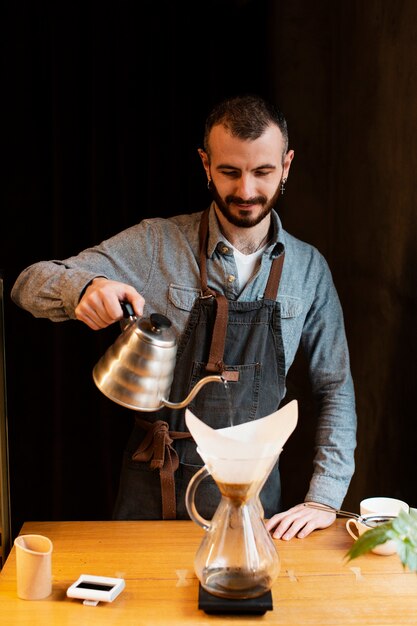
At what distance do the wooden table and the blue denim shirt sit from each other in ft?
0.96

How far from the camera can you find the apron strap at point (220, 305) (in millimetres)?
2229

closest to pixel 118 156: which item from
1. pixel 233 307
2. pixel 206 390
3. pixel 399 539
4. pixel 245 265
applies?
pixel 245 265

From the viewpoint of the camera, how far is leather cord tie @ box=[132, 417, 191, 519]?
220 cm

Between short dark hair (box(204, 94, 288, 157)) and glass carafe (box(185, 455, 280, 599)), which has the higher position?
short dark hair (box(204, 94, 288, 157))

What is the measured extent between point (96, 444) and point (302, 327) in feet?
4.54

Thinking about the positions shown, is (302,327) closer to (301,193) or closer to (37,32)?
(301,193)

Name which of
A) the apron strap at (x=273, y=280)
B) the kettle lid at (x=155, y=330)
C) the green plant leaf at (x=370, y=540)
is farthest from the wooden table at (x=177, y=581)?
the apron strap at (x=273, y=280)

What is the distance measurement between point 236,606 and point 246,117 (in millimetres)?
1247

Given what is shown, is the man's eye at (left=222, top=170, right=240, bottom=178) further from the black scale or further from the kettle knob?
the black scale

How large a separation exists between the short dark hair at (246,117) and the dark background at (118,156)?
75 centimetres

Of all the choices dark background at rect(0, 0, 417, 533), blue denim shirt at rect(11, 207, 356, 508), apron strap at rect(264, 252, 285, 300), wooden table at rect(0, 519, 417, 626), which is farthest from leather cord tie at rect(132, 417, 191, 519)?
dark background at rect(0, 0, 417, 533)

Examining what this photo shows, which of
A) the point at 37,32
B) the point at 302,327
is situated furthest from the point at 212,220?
the point at 37,32

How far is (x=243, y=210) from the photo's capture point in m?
2.23

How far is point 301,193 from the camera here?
337 centimetres
